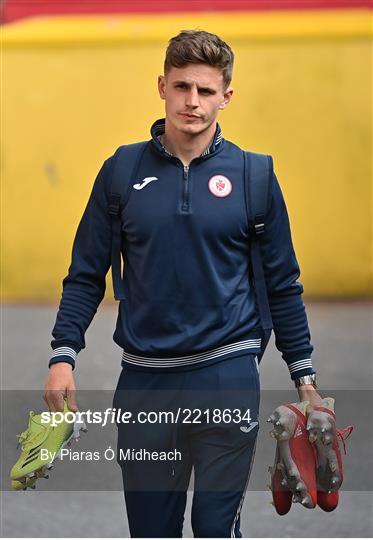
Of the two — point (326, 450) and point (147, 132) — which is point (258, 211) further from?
point (147, 132)

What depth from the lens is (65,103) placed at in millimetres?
10156

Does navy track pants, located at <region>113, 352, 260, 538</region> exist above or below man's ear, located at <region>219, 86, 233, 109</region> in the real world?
below

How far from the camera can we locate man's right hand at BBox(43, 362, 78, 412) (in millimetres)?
4137

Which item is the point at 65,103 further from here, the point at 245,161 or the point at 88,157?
the point at 245,161

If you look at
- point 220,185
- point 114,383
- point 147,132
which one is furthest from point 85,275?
point 147,132

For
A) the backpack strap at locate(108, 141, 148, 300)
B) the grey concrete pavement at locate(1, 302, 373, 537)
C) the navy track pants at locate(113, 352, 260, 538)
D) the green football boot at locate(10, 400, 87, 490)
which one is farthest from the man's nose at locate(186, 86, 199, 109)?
the grey concrete pavement at locate(1, 302, 373, 537)

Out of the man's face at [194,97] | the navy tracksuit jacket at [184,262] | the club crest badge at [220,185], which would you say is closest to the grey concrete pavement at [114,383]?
the navy tracksuit jacket at [184,262]

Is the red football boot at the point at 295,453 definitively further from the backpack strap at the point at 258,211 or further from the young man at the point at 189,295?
the backpack strap at the point at 258,211

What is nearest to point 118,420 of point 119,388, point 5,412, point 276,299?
point 119,388

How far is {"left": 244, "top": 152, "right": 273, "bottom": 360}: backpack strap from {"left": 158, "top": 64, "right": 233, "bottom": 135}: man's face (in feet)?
0.58

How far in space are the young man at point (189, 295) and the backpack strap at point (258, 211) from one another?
2 cm

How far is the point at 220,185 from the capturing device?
4129mm

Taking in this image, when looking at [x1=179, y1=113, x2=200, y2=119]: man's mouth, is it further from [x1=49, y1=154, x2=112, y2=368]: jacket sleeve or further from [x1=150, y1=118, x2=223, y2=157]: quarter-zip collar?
[x1=49, y1=154, x2=112, y2=368]: jacket sleeve

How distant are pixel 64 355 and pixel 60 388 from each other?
108 mm
